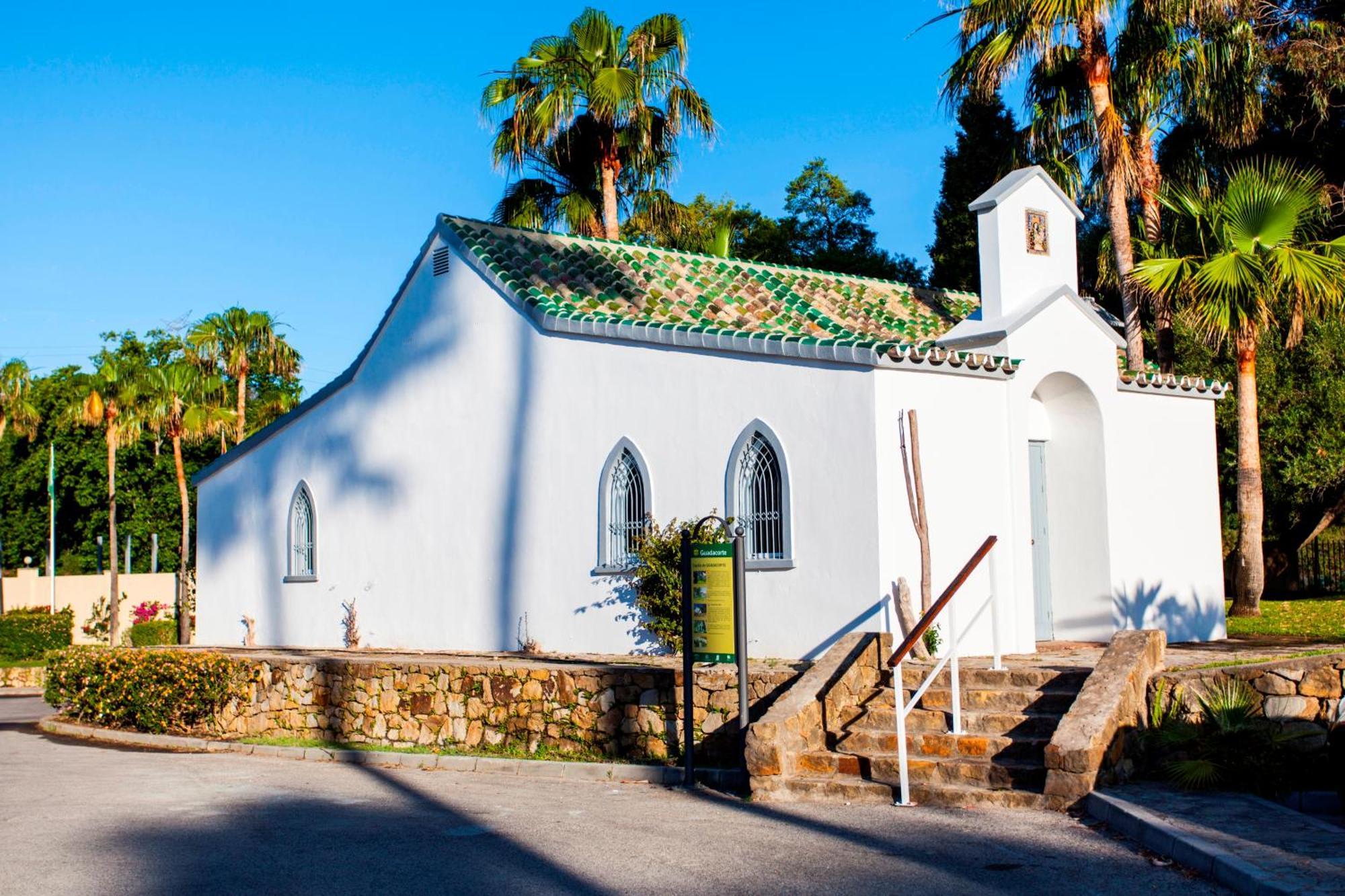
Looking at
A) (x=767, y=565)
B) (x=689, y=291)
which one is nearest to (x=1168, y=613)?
(x=767, y=565)

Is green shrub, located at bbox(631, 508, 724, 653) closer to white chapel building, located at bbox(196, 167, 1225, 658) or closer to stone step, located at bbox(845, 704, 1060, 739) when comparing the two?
white chapel building, located at bbox(196, 167, 1225, 658)

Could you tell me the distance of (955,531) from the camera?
45.0ft

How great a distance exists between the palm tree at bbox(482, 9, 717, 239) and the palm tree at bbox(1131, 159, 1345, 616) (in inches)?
472

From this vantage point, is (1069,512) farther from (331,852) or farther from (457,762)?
(331,852)

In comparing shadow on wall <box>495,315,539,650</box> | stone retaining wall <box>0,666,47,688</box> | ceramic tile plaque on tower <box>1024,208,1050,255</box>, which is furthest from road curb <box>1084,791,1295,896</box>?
stone retaining wall <box>0,666,47,688</box>

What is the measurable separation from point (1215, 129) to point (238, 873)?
67.1 feet

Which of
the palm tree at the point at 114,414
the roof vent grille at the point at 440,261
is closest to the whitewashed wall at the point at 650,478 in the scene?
the roof vent grille at the point at 440,261

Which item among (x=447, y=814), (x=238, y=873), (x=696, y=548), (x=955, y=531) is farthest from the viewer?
→ (x=955, y=531)

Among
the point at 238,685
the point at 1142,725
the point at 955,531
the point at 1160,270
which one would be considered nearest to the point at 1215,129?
the point at 1160,270

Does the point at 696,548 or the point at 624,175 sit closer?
the point at 696,548

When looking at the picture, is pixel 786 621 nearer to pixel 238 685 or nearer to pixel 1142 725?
pixel 1142 725

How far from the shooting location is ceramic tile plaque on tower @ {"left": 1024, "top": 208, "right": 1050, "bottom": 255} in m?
16.3

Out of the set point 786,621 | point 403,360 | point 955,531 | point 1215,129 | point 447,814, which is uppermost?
point 1215,129

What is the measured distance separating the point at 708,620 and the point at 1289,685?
475cm
